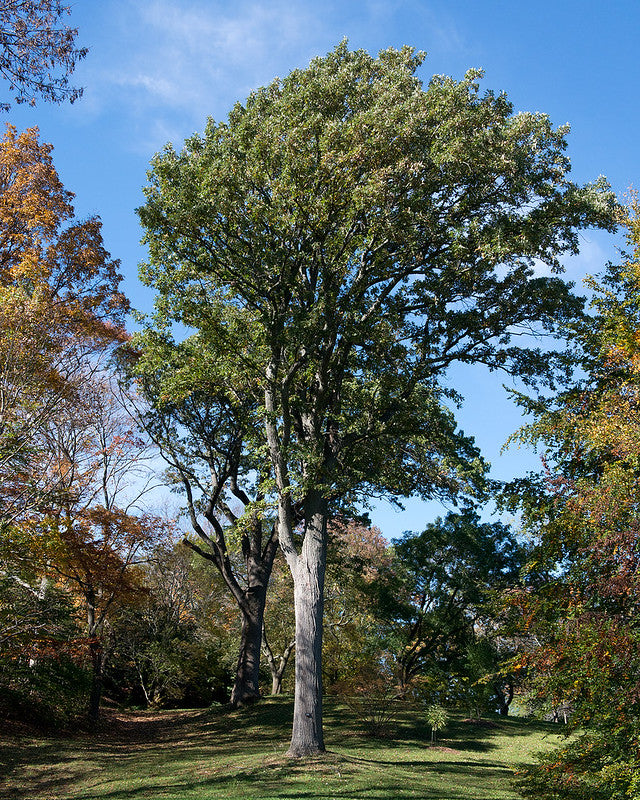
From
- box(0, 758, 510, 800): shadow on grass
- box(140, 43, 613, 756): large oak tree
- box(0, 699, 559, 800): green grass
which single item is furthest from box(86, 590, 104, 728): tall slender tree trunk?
box(140, 43, 613, 756): large oak tree

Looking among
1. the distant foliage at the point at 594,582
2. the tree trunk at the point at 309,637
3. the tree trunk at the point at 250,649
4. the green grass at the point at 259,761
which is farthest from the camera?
the tree trunk at the point at 250,649

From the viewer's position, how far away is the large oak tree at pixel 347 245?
1152 cm

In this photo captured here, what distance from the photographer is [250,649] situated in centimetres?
1950

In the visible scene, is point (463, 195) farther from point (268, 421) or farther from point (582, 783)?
point (582, 783)

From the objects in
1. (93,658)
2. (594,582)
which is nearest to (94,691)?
(93,658)

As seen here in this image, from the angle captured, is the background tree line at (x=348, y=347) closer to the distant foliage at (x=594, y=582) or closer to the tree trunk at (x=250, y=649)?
the distant foliage at (x=594, y=582)

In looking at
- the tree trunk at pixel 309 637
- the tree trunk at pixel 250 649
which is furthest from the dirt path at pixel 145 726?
the tree trunk at pixel 309 637

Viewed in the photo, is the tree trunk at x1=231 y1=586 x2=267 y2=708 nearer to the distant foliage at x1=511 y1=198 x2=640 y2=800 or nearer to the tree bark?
the tree bark

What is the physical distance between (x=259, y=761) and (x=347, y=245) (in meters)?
10.6

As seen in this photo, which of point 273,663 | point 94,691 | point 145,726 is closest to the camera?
point 94,691

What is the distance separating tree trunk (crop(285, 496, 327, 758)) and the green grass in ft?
1.53

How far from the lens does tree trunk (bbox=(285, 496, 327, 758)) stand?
446 inches

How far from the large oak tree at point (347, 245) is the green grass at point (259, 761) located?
4.77 ft

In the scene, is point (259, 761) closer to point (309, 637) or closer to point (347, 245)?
point (309, 637)
